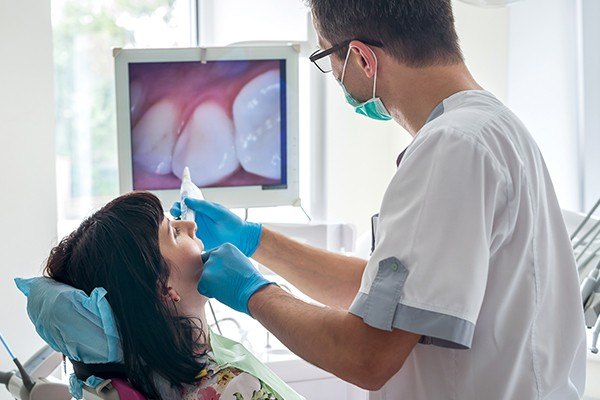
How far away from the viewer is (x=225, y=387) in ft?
4.89

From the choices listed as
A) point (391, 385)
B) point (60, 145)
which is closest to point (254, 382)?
point (391, 385)

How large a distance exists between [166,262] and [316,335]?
1.24 ft

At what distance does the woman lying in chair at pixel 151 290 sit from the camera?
1.42m

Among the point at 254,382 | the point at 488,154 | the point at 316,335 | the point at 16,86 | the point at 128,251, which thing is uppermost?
the point at 16,86

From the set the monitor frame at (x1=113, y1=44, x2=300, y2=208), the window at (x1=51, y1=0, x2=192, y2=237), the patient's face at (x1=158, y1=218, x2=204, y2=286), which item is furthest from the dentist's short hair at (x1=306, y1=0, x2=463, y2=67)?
the window at (x1=51, y1=0, x2=192, y2=237)

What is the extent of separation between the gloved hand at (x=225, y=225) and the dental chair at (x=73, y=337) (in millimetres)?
466

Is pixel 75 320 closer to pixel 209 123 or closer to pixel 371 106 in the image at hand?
pixel 371 106

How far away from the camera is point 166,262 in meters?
1.50

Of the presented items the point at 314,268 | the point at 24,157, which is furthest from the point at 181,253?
the point at 24,157

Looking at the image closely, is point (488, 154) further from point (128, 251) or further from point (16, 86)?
point (16, 86)

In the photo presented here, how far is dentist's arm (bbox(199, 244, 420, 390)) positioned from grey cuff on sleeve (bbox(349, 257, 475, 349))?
21mm

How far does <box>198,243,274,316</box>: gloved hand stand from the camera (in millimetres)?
1418

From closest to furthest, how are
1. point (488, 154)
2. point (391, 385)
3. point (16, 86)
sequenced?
point (488, 154) < point (391, 385) < point (16, 86)

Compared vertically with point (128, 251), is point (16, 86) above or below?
above
